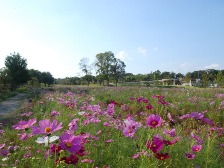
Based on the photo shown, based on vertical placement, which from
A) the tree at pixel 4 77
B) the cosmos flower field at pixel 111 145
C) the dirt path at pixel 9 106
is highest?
the tree at pixel 4 77

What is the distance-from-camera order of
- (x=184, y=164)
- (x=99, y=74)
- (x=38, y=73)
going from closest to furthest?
(x=184, y=164), (x=38, y=73), (x=99, y=74)

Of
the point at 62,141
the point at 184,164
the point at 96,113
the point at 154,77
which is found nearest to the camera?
the point at 62,141

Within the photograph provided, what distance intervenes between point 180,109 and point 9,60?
26.5 meters

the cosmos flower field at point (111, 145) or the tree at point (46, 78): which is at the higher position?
the tree at point (46, 78)

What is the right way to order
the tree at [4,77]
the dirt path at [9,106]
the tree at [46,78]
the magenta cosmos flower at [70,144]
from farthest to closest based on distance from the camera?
the tree at [46,78], the tree at [4,77], the dirt path at [9,106], the magenta cosmos flower at [70,144]

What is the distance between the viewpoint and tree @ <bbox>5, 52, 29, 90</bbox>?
3086cm

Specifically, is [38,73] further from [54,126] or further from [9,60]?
[54,126]

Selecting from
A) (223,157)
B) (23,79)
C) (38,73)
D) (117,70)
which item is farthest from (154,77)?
(223,157)

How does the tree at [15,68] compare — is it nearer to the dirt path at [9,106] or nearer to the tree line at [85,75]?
the tree line at [85,75]

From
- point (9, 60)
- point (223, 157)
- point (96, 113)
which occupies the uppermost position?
point (9, 60)

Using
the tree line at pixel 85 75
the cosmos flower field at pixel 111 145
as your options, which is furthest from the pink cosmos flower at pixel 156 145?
the tree line at pixel 85 75

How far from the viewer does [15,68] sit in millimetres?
31703

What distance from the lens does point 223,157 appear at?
11.2ft

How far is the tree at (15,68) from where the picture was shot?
1215 inches
